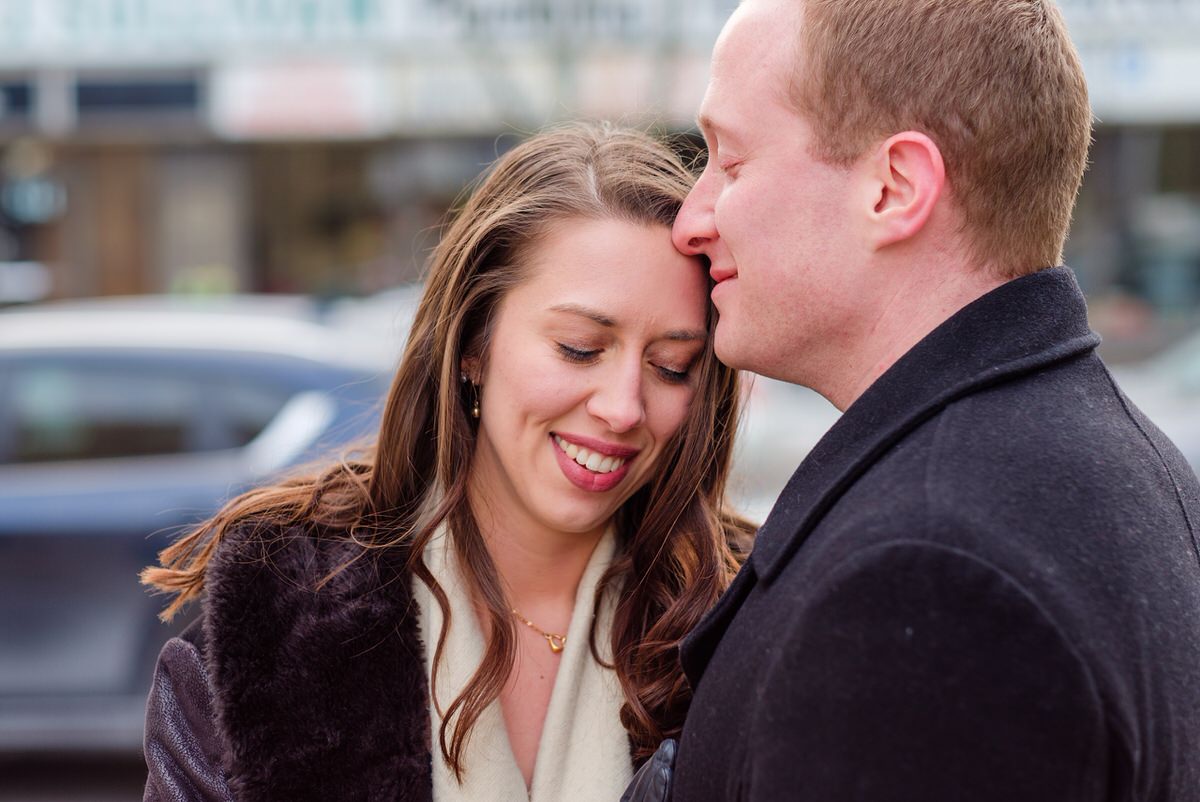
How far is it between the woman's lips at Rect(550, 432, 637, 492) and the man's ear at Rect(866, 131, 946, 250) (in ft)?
2.36

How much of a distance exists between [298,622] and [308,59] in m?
11.9

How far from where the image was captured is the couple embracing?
136 centimetres

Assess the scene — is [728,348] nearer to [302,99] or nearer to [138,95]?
[302,99]

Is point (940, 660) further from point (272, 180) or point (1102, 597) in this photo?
point (272, 180)

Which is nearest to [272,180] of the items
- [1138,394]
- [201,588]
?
[1138,394]

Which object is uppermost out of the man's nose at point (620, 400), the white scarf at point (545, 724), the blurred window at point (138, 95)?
the man's nose at point (620, 400)

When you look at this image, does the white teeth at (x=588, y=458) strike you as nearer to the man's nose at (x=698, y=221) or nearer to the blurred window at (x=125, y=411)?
the man's nose at (x=698, y=221)

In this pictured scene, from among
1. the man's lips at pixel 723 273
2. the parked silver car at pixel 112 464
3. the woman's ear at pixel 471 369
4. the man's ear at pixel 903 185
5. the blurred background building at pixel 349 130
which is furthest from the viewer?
the blurred background building at pixel 349 130

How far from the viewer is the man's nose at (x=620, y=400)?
2.23 meters

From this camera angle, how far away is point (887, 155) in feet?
5.62

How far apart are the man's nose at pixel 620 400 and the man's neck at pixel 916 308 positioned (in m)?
0.56

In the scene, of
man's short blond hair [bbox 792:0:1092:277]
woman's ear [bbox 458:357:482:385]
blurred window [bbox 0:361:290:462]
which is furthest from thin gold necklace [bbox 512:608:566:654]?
blurred window [bbox 0:361:290:462]

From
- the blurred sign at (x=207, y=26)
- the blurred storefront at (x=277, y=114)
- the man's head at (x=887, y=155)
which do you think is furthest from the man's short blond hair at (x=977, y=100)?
the blurred sign at (x=207, y=26)

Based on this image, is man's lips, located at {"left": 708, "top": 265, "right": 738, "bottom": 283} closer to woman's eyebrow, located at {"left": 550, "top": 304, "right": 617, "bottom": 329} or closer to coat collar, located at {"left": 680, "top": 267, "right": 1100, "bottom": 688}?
woman's eyebrow, located at {"left": 550, "top": 304, "right": 617, "bottom": 329}
